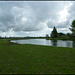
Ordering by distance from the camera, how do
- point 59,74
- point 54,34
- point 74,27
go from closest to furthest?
point 59,74 < point 74,27 < point 54,34

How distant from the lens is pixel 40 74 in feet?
15.0

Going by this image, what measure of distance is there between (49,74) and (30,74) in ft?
3.99

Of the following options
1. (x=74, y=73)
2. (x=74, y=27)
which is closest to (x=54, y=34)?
(x=74, y=27)

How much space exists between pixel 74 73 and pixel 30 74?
2.86m

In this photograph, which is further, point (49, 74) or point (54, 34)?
point (54, 34)

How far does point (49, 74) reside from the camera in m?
4.55

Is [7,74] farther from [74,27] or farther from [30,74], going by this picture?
[74,27]

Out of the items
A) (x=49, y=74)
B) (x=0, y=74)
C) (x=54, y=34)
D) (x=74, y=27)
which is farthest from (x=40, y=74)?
(x=54, y=34)

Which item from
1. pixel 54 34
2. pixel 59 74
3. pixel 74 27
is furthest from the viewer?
pixel 54 34

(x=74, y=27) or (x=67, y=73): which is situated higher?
(x=74, y=27)

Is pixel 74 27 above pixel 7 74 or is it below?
above

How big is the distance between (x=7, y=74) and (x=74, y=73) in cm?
436

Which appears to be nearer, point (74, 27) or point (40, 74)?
point (40, 74)

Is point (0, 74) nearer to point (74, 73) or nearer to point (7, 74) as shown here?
point (7, 74)
